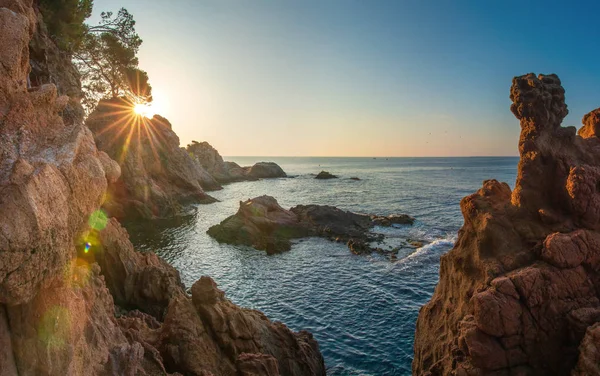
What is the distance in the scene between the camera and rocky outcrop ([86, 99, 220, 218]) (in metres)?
49.1

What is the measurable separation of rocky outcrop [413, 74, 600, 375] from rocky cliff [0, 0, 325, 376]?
7118 mm

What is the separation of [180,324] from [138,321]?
2090 mm

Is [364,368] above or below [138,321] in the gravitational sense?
below

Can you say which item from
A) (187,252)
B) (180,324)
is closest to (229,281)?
(187,252)

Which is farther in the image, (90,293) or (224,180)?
(224,180)

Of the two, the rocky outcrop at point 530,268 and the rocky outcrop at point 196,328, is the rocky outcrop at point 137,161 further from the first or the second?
the rocky outcrop at point 530,268

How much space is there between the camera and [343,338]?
2009cm

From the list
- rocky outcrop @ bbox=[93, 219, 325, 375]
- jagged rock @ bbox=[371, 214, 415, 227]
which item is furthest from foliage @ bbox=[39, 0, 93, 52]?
jagged rock @ bbox=[371, 214, 415, 227]

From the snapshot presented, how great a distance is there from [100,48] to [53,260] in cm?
3909

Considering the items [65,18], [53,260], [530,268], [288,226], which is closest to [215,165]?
[288,226]

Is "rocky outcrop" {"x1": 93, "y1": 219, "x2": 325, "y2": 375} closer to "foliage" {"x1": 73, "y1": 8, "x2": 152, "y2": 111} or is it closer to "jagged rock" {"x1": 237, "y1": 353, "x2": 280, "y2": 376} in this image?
"jagged rock" {"x1": 237, "y1": 353, "x2": 280, "y2": 376}

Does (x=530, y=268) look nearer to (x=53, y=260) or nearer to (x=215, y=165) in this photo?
(x=53, y=260)

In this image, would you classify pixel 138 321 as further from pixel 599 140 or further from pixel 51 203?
pixel 599 140

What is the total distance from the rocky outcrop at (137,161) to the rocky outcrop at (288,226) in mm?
14111
